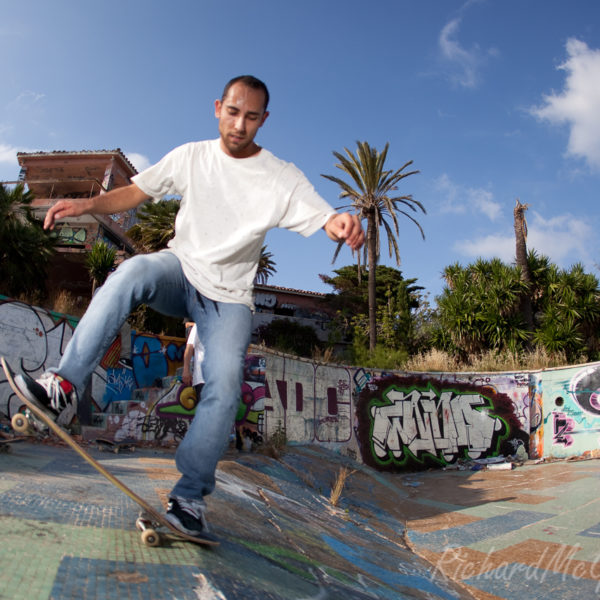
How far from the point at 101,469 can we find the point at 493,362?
17.7 meters

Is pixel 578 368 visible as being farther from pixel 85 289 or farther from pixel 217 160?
pixel 85 289

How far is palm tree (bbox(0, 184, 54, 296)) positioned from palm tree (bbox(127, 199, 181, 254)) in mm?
4987

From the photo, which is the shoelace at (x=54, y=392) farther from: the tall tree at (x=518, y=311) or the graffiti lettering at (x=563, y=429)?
the tall tree at (x=518, y=311)

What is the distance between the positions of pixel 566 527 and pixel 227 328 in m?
5.76

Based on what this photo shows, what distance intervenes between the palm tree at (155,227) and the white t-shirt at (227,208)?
17363mm

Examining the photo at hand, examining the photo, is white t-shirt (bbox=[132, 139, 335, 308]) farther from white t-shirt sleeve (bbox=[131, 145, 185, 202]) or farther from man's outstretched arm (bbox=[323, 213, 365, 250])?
man's outstretched arm (bbox=[323, 213, 365, 250])

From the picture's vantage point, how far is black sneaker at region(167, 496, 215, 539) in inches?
75.4

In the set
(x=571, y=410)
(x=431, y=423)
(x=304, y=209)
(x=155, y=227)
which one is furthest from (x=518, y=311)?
(x=304, y=209)

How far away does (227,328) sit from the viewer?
1.92 metres

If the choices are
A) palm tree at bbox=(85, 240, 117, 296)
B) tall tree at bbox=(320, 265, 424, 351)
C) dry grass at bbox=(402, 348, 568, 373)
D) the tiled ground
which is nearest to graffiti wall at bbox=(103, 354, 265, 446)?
the tiled ground

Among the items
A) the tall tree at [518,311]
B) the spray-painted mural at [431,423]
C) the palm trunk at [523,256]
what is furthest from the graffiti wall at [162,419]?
the palm trunk at [523,256]

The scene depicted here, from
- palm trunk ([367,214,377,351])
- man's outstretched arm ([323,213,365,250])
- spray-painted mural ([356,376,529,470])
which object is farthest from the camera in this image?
palm trunk ([367,214,377,351])

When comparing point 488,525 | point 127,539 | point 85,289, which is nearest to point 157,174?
point 127,539

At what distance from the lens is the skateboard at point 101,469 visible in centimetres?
159
